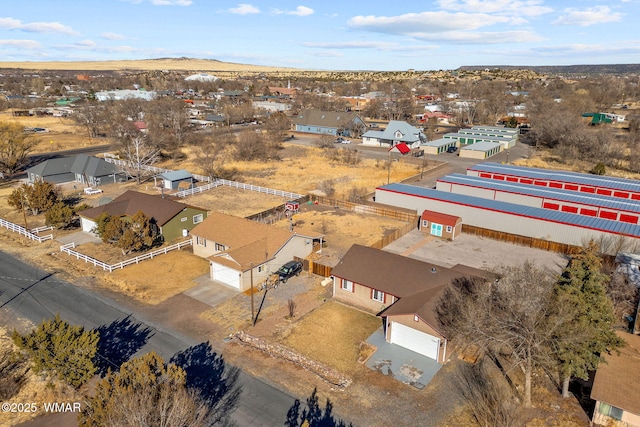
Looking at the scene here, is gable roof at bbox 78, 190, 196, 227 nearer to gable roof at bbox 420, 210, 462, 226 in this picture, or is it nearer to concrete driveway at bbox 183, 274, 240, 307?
concrete driveway at bbox 183, 274, 240, 307

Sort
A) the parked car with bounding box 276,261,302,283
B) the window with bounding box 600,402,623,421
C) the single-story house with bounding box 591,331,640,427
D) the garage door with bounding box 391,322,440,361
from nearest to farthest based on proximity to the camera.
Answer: the single-story house with bounding box 591,331,640,427, the window with bounding box 600,402,623,421, the garage door with bounding box 391,322,440,361, the parked car with bounding box 276,261,302,283

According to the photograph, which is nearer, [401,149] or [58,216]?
[58,216]

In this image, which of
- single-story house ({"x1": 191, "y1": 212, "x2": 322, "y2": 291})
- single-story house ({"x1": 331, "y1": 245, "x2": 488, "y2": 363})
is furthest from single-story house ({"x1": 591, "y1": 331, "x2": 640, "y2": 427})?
single-story house ({"x1": 191, "y1": 212, "x2": 322, "y2": 291})

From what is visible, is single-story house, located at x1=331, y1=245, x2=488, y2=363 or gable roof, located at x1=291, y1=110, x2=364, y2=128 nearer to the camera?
single-story house, located at x1=331, y1=245, x2=488, y2=363

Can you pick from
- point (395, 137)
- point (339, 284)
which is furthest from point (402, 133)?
point (339, 284)

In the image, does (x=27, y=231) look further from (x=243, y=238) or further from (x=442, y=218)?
(x=442, y=218)

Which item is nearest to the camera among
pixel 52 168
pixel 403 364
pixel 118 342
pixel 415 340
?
pixel 403 364

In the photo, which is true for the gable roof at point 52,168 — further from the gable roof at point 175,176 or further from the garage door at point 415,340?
the garage door at point 415,340
